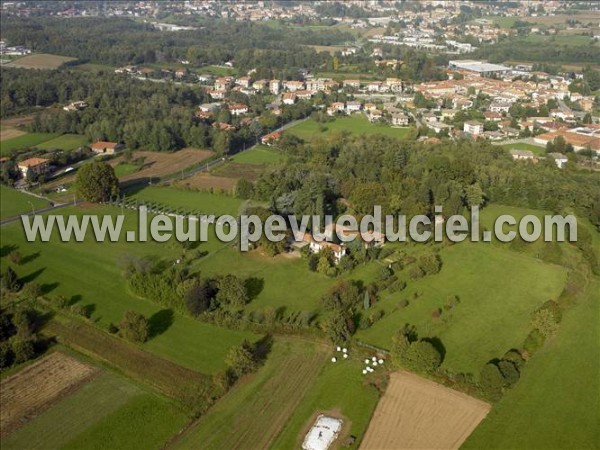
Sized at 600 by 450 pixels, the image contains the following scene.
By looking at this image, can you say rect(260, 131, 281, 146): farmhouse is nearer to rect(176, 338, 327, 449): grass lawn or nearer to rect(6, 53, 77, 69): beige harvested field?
rect(176, 338, 327, 449): grass lawn

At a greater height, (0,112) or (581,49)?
(581,49)

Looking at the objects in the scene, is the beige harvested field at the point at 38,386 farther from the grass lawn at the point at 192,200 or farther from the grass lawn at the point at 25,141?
the grass lawn at the point at 25,141

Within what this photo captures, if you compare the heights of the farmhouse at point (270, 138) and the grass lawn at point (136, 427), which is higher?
the grass lawn at point (136, 427)

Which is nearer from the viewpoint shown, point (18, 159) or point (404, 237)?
point (404, 237)

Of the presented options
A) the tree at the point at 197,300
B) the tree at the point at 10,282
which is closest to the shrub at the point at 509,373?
the tree at the point at 197,300

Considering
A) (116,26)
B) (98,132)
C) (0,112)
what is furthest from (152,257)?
(116,26)

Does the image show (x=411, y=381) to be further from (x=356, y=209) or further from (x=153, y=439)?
A: (x=356, y=209)

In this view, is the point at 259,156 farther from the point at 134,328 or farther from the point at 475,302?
the point at 134,328
